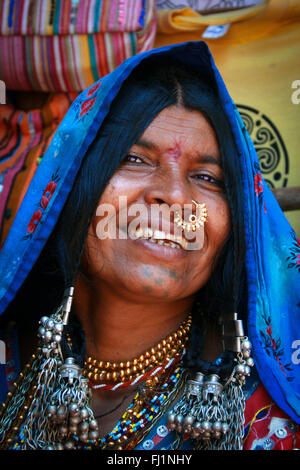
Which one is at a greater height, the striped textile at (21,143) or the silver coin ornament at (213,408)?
the striped textile at (21,143)

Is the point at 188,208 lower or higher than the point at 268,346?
higher

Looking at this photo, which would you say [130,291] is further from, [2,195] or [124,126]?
[2,195]

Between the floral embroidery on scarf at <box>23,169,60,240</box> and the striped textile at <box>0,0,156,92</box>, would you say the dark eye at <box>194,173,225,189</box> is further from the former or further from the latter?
the striped textile at <box>0,0,156,92</box>

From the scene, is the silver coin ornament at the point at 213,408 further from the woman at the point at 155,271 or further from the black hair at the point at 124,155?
the black hair at the point at 124,155

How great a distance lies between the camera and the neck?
1784 mm

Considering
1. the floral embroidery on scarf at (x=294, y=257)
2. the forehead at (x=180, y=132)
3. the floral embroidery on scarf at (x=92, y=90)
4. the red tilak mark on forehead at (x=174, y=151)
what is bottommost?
the floral embroidery on scarf at (x=294, y=257)

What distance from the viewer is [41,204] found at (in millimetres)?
1783

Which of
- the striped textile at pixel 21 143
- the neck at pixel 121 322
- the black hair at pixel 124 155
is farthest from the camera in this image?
the striped textile at pixel 21 143

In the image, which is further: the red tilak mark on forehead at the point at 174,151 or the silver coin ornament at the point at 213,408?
the red tilak mark on forehead at the point at 174,151

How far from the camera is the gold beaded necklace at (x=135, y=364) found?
180 centimetres

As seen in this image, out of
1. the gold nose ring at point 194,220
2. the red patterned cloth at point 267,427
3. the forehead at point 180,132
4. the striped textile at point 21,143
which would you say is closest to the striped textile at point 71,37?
the striped textile at point 21,143
